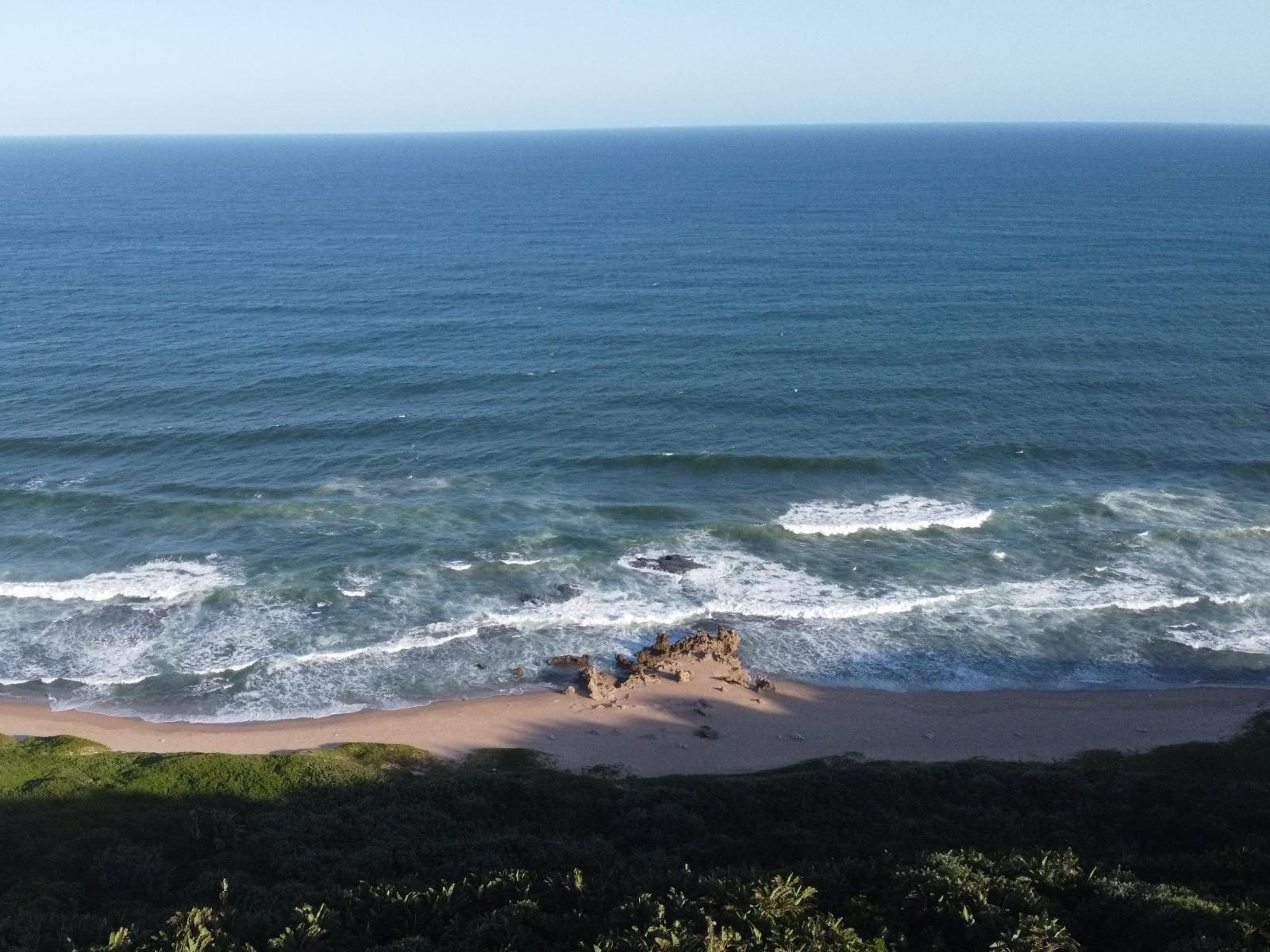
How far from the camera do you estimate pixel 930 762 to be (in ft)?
113

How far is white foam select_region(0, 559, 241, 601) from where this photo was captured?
4591 centimetres

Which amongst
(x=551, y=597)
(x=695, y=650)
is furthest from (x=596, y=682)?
(x=551, y=597)

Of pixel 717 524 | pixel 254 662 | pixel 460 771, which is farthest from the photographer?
pixel 717 524

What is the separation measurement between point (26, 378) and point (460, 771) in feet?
181

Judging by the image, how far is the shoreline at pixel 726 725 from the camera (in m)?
35.8

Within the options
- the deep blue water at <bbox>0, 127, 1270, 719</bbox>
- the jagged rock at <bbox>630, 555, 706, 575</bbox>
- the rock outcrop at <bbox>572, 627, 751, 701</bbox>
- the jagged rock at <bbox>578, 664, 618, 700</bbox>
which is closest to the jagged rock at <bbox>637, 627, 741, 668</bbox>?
the rock outcrop at <bbox>572, 627, 751, 701</bbox>

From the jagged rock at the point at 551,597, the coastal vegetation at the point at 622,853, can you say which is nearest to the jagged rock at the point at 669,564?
the jagged rock at the point at 551,597

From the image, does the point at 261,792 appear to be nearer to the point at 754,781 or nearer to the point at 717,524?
the point at 754,781

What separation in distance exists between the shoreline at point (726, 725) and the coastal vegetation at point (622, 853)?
1857 millimetres

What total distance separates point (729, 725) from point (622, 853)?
12.7 m

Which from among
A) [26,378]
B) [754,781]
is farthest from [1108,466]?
[26,378]

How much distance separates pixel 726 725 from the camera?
123 ft

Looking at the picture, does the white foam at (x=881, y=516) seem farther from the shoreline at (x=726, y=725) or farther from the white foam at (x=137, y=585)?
the white foam at (x=137, y=585)

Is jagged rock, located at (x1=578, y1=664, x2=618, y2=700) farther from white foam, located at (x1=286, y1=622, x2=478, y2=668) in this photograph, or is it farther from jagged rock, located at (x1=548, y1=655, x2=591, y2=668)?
white foam, located at (x1=286, y1=622, x2=478, y2=668)
